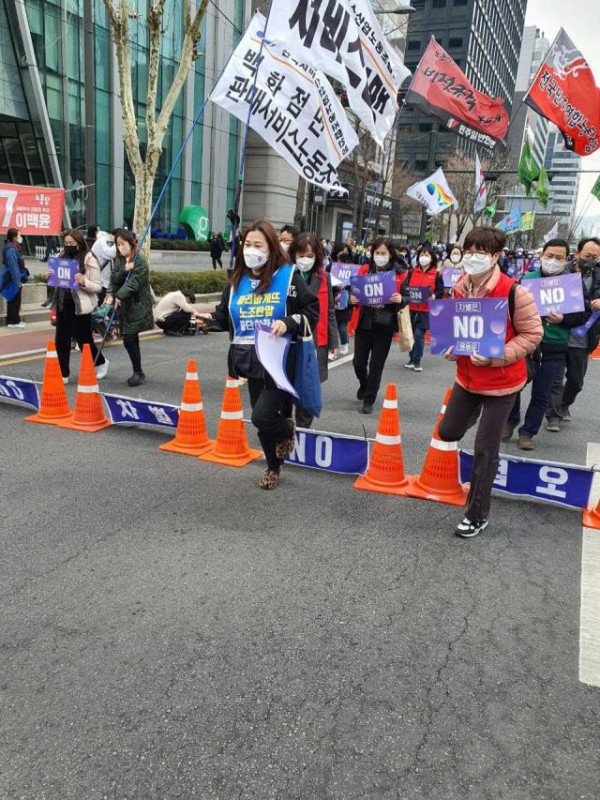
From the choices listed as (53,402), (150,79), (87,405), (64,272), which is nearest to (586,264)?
(87,405)

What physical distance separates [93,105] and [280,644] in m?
20.7

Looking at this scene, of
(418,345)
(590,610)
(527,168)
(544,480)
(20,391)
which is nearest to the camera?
(590,610)

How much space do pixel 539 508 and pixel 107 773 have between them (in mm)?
3559

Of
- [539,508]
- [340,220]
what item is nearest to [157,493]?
Answer: [539,508]

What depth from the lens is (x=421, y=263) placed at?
1111cm

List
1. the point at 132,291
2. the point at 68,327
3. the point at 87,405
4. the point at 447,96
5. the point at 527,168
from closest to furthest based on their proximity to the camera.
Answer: the point at 87,405 < the point at 68,327 < the point at 132,291 < the point at 447,96 < the point at 527,168

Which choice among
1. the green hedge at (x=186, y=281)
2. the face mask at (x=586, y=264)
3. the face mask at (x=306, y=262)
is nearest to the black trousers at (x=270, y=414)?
the face mask at (x=306, y=262)

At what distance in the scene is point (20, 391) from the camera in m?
6.69

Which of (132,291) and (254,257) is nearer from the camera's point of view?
(254,257)

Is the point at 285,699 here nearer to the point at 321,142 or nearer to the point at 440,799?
the point at 440,799

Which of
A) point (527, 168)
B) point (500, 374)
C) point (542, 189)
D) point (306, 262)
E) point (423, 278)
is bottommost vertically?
point (500, 374)

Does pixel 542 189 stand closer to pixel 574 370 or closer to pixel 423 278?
pixel 423 278

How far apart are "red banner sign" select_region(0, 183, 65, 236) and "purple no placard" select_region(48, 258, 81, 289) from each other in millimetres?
4515

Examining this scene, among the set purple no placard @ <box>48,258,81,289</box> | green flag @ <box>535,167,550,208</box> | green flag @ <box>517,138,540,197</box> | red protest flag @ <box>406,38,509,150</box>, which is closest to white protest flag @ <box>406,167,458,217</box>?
red protest flag @ <box>406,38,509,150</box>
